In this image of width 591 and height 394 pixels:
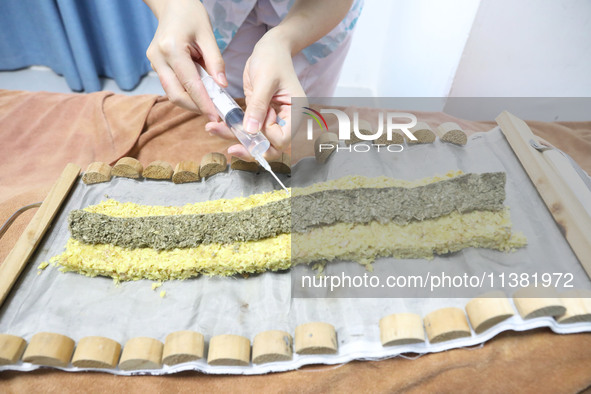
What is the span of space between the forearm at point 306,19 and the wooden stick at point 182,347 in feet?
2.72

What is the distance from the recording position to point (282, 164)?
1252 millimetres

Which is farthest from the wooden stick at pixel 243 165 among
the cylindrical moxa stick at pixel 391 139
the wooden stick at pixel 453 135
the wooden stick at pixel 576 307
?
the wooden stick at pixel 576 307

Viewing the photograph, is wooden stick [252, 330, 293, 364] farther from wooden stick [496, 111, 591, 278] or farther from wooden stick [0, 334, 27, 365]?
wooden stick [496, 111, 591, 278]

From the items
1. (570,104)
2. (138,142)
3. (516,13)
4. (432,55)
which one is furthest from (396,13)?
(138,142)

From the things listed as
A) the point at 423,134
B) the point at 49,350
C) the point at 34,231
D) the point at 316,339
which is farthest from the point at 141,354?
the point at 423,134

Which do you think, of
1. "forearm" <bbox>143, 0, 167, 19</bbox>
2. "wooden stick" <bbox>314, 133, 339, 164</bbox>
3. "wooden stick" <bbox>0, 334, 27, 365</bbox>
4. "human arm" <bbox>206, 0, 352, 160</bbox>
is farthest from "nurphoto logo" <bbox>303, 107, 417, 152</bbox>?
"wooden stick" <bbox>0, 334, 27, 365</bbox>

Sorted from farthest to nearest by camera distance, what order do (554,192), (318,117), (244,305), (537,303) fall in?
(318,117), (554,192), (244,305), (537,303)

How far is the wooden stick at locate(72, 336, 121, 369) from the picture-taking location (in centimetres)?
82

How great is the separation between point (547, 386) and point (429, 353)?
24cm

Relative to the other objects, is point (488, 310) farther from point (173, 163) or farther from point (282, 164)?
point (173, 163)

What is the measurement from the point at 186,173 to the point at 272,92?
39cm

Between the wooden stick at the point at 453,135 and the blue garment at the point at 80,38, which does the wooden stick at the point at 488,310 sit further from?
the blue garment at the point at 80,38

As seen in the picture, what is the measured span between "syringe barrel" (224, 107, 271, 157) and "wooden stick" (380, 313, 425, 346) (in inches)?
21.0

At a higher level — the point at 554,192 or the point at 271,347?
the point at 554,192
